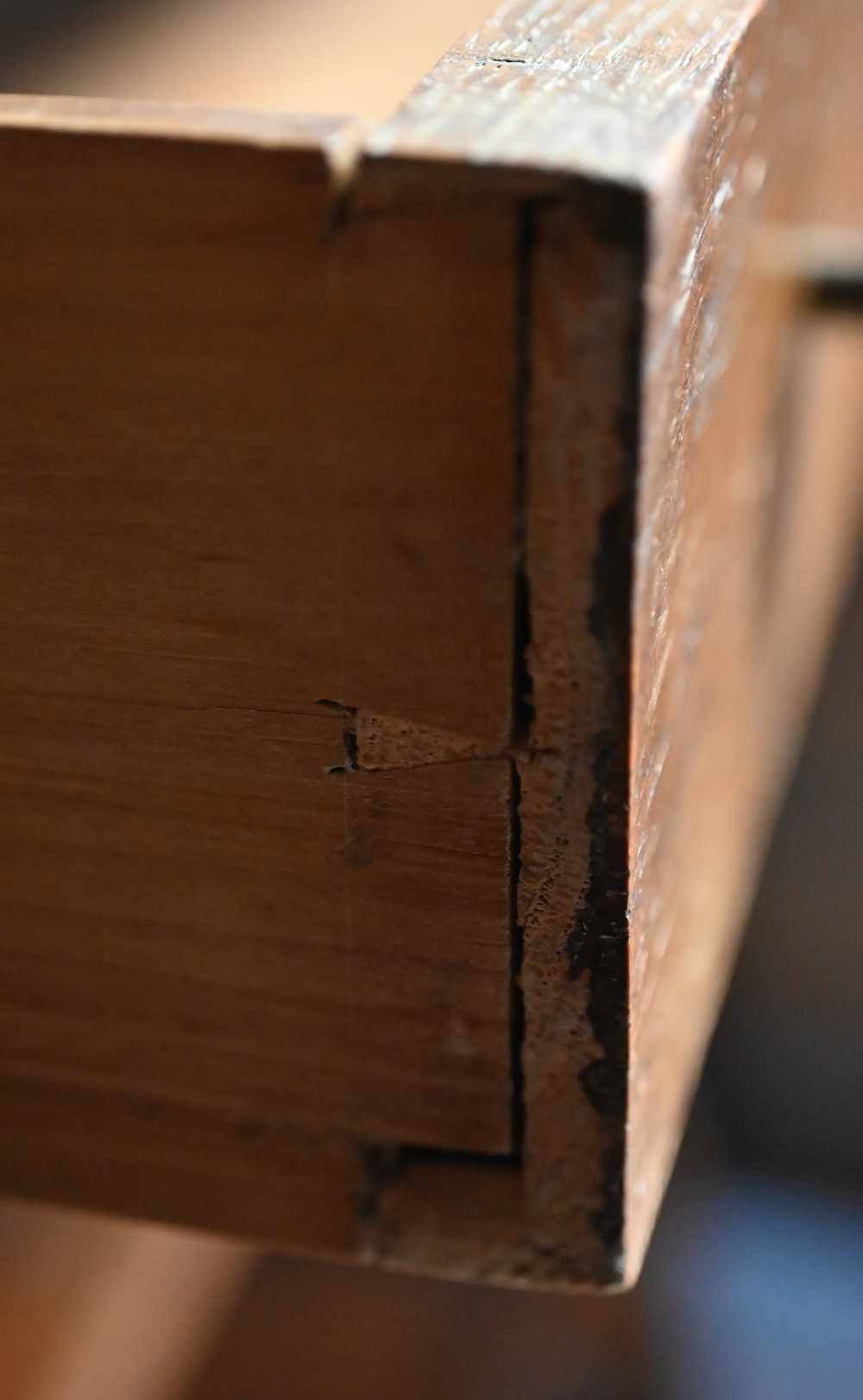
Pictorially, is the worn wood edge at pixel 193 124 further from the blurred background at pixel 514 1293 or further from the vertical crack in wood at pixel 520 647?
the blurred background at pixel 514 1293

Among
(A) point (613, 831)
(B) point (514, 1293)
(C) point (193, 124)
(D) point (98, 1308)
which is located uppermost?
(C) point (193, 124)

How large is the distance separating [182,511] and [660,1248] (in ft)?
4.28

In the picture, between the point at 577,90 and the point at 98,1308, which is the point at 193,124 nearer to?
the point at 577,90

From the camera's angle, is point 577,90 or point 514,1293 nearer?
point 577,90

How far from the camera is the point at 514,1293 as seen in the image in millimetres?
1354

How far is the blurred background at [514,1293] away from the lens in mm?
793

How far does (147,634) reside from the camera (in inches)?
15.1

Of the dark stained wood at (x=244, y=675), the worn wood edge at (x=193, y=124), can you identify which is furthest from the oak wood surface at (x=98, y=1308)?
the worn wood edge at (x=193, y=124)

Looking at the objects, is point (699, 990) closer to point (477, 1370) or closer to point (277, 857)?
point (277, 857)

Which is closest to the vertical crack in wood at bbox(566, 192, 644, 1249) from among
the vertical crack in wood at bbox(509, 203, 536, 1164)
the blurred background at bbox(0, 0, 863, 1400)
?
the vertical crack in wood at bbox(509, 203, 536, 1164)

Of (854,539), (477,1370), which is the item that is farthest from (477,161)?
(477,1370)

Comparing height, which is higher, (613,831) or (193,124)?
(193,124)

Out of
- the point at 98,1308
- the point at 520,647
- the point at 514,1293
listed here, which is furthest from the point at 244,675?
the point at 514,1293

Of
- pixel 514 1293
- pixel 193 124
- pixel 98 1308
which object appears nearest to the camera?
pixel 193 124
